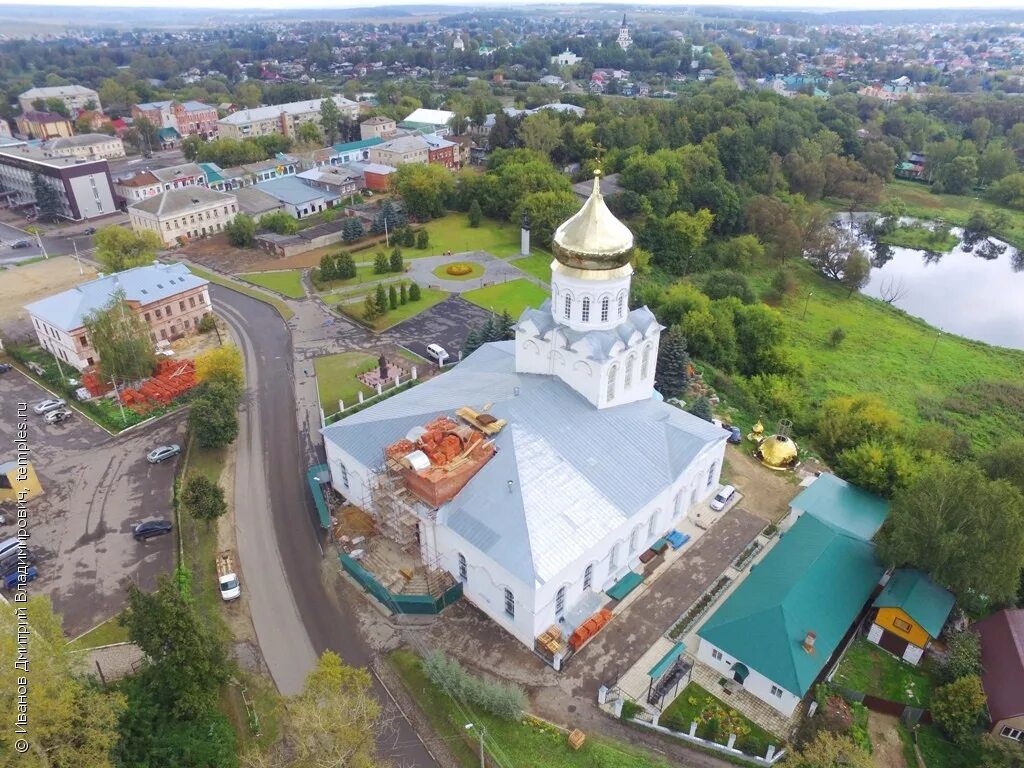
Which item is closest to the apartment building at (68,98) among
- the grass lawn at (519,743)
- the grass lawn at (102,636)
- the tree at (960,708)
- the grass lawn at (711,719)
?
the grass lawn at (102,636)

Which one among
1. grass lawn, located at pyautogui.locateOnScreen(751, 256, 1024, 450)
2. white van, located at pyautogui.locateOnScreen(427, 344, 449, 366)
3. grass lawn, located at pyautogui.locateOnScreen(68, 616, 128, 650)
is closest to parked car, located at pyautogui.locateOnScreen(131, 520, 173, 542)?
grass lawn, located at pyautogui.locateOnScreen(68, 616, 128, 650)

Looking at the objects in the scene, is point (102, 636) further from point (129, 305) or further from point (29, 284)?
point (29, 284)

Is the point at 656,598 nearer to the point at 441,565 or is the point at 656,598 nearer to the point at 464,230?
the point at 441,565

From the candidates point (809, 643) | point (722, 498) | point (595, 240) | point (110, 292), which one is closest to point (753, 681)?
point (809, 643)

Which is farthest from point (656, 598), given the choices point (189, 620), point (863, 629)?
point (189, 620)

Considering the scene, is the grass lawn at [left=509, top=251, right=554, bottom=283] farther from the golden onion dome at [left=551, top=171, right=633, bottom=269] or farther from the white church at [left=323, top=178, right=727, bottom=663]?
the golden onion dome at [left=551, top=171, right=633, bottom=269]
